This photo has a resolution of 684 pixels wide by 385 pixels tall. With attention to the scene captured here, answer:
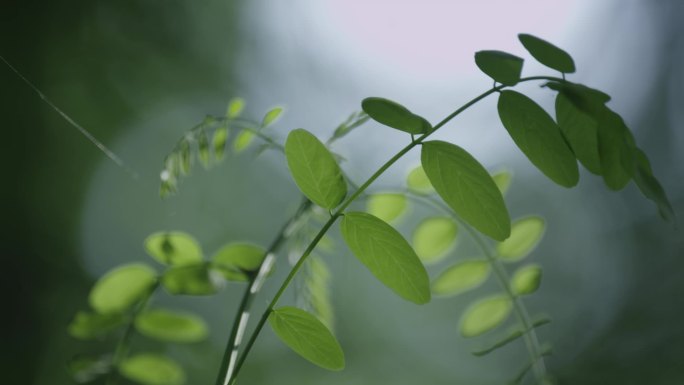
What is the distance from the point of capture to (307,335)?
43 cm

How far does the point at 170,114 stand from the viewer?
Result: 370 centimetres

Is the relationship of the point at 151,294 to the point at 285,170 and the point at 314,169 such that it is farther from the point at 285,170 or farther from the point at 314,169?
the point at 285,170

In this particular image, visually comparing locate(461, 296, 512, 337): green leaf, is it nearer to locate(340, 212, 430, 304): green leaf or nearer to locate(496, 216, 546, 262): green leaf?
locate(496, 216, 546, 262): green leaf

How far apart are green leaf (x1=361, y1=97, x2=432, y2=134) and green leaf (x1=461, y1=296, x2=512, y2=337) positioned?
0.27 meters

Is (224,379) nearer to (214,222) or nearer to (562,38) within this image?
(214,222)

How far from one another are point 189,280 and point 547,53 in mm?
373

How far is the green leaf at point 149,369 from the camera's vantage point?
65 cm

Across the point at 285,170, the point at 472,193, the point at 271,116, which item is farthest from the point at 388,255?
the point at 285,170

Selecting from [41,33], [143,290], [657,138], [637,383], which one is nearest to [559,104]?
[143,290]

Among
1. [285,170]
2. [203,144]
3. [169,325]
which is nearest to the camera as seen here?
[203,144]

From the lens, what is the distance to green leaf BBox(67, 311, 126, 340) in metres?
0.62

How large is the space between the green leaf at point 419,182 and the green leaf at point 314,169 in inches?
10.1

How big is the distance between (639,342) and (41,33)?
3468 millimetres

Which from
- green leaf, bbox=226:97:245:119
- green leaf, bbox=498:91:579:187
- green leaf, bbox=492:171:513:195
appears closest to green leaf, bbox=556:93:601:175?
green leaf, bbox=498:91:579:187
